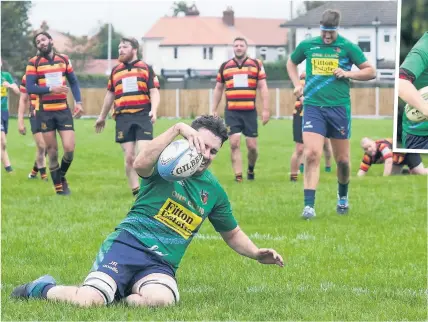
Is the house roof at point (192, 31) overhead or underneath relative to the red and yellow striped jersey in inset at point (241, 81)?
overhead

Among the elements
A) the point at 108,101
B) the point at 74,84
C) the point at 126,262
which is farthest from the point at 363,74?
the point at 126,262

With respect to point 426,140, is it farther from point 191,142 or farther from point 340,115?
point 340,115

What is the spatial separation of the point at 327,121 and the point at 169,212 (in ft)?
17.0

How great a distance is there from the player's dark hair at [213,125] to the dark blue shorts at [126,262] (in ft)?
3.04

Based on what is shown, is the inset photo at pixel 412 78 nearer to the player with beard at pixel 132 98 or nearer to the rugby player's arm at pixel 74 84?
the player with beard at pixel 132 98

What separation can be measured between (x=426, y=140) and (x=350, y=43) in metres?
5.67

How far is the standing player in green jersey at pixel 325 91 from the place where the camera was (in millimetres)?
11203

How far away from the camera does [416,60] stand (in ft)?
18.0

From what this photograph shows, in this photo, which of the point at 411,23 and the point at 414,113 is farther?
the point at 414,113

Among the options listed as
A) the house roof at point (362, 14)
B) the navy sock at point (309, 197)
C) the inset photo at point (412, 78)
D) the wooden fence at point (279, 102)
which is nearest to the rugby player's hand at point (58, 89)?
the navy sock at point (309, 197)

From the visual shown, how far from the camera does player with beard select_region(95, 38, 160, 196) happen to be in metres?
13.3

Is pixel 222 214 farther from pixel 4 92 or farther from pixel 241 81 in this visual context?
pixel 4 92

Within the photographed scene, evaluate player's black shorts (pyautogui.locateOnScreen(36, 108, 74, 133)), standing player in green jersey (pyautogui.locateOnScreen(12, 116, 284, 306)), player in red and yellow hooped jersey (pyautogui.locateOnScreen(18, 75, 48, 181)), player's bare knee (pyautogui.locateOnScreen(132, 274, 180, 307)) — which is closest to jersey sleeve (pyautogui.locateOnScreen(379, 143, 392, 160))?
player in red and yellow hooped jersey (pyautogui.locateOnScreen(18, 75, 48, 181))

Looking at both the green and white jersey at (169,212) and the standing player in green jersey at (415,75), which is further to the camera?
the green and white jersey at (169,212)
